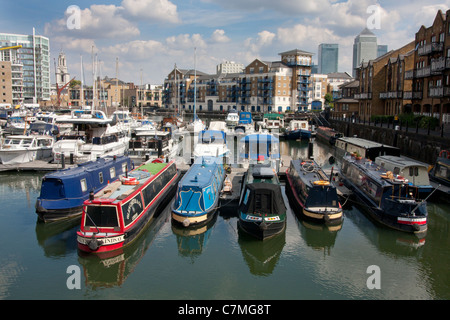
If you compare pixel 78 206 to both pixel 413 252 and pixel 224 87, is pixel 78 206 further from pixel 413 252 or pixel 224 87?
pixel 224 87

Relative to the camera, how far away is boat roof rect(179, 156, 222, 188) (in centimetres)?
1941

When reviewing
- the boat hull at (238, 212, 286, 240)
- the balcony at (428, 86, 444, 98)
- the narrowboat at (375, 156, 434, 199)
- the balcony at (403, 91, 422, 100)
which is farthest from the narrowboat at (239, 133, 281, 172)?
the balcony at (403, 91, 422, 100)

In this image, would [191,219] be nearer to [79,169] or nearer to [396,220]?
[79,169]

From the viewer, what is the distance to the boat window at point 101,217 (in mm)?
15805

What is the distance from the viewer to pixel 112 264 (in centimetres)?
1563

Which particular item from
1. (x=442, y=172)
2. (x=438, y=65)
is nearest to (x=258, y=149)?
(x=442, y=172)

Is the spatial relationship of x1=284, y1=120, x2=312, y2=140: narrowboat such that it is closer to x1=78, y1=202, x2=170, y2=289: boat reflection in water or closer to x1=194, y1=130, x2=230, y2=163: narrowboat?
x1=194, y1=130, x2=230, y2=163: narrowboat

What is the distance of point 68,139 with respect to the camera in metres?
35.2

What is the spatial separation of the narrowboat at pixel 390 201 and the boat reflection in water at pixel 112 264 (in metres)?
11.6

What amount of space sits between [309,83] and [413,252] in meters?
100

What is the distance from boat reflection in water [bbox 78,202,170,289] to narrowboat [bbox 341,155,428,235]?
1156 cm
